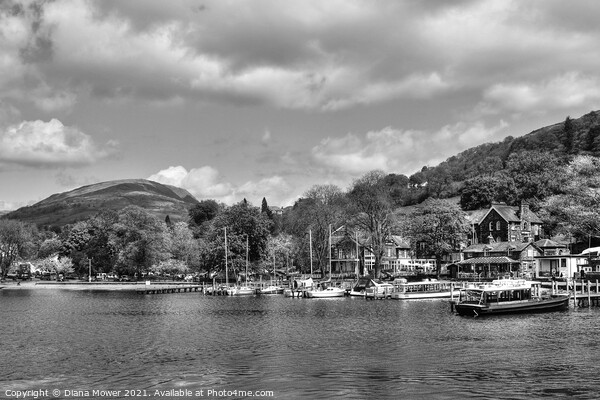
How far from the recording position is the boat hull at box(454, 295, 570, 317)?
68438 mm

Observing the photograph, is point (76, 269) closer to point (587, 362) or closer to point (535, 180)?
point (535, 180)

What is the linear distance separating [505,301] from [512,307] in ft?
6.49

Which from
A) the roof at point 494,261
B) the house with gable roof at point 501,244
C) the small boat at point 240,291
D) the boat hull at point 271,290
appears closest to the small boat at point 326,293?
the boat hull at point 271,290

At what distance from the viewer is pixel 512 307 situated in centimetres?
6975

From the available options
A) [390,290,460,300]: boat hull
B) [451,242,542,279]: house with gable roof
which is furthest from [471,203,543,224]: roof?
[390,290,460,300]: boat hull

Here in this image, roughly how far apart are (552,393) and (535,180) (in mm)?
146978

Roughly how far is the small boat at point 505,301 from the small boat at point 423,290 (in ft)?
63.5

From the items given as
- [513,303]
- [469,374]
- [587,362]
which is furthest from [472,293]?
[469,374]

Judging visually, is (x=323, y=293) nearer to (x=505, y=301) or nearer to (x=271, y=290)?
(x=271, y=290)

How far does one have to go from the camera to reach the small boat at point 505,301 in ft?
226

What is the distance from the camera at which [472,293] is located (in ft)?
Answer: 241

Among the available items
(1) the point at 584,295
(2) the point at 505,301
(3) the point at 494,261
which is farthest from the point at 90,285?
(1) the point at 584,295

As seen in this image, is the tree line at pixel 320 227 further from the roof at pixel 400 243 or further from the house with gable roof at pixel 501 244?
the roof at pixel 400 243

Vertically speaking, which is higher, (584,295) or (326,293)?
(584,295)
